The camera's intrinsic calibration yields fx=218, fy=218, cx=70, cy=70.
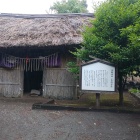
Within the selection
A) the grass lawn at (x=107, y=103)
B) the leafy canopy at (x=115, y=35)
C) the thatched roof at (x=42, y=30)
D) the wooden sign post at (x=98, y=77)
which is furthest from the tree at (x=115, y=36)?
the thatched roof at (x=42, y=30)

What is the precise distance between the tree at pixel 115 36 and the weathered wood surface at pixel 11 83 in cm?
469

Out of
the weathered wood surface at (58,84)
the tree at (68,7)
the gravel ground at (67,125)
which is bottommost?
the gravel ground at (67,125)

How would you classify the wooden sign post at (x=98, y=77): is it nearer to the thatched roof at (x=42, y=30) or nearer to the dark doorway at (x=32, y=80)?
the thatched roof at (x=42, y=30)

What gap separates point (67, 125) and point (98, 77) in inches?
100

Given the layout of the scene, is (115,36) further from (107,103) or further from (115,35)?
(107,103)

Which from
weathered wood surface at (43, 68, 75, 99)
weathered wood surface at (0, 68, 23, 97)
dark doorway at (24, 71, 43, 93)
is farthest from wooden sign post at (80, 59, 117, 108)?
dark doorway at (24, 71, 43, 93)

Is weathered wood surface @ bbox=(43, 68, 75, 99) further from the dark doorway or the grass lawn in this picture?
the dark doorway

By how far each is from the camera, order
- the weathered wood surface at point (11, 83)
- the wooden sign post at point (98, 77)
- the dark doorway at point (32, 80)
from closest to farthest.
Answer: the wooden sign post at point (98, 77) < the weathered wood surface at point (11, 83) < the dark doorway at point (32, 80)

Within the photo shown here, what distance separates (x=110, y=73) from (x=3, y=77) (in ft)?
21.7

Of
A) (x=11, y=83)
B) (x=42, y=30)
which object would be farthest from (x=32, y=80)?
(x=42, y=30)

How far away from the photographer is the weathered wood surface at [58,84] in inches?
458

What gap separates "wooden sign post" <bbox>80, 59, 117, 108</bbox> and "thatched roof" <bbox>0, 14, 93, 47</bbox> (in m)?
2.75

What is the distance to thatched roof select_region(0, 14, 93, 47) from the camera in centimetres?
1112

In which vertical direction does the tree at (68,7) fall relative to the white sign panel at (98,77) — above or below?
above
